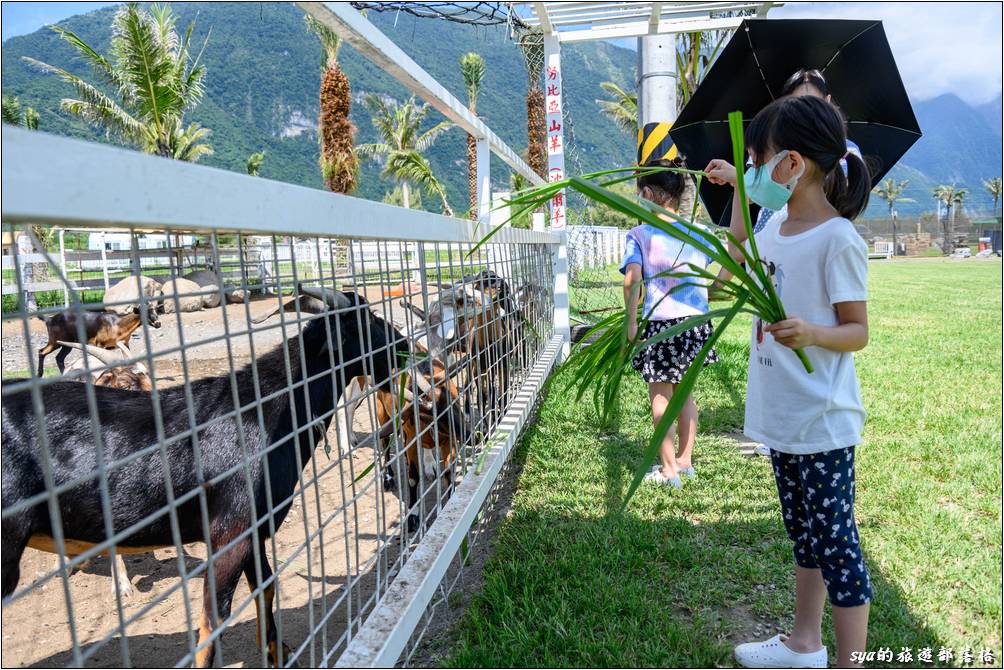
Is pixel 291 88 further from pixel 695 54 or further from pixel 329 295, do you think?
pixel 329 295

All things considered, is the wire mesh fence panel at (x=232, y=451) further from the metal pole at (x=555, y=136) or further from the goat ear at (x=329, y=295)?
the metal pole at (x=555, y=136)

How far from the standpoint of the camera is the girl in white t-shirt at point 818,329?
1.94 metres

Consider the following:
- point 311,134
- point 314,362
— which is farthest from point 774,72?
point 311,134

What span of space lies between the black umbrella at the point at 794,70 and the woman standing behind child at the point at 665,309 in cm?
38

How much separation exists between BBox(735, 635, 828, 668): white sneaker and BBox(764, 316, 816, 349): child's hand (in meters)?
1.07

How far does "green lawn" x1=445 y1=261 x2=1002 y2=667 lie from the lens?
2486mm

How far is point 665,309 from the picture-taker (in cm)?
382

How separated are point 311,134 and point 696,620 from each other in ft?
640

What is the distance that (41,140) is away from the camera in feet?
2.62

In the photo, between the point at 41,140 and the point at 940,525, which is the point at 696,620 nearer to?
the point at 940,525

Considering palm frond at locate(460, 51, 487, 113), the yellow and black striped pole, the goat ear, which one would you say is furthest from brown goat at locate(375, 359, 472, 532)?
palm frond at locate(460, 51, 487, 113)

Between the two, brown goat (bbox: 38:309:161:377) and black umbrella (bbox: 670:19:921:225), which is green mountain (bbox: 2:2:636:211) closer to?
brown goat (bbox: 38:309:161:377)

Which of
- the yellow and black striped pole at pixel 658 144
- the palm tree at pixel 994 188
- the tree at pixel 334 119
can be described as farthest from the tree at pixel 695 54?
the palm tree at pixel 994 188

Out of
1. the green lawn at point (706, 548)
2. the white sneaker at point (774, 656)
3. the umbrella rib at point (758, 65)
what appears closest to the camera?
the white sneaker at point (774, 656)
